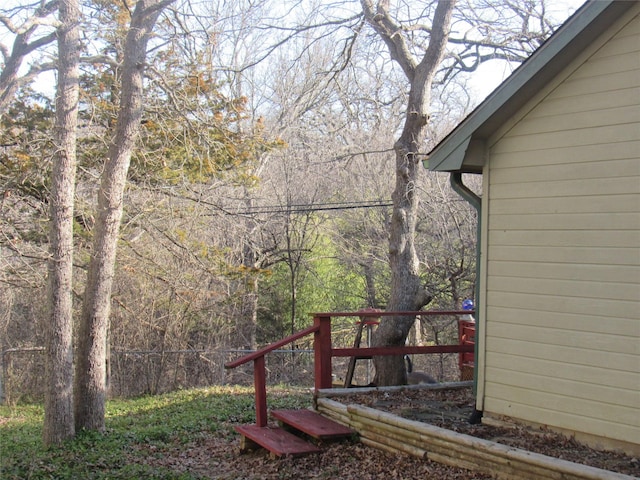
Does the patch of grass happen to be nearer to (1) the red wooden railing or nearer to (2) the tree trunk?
(2) the tree trunk

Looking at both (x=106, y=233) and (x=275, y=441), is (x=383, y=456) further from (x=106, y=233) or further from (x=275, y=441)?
(x=106, y=233)

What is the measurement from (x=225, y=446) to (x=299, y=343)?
13.7 metres

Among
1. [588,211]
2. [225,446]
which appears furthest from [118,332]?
[588,211]

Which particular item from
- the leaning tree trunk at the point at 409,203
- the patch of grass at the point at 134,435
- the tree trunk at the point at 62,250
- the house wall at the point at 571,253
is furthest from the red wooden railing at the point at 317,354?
the tree trunk at the point at 62,250

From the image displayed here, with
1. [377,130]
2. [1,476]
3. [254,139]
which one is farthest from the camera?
[377,130]

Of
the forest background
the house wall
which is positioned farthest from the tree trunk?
the house wall

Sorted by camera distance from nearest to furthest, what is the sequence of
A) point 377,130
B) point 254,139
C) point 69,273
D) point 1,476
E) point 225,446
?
point 1,476 → point 225,446 → point 69,273 → point 254,139 → point 377,130

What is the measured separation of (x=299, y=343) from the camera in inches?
859

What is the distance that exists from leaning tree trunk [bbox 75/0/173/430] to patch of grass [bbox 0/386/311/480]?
583mm

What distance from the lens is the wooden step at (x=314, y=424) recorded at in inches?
267

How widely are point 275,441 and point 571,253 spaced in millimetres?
3701

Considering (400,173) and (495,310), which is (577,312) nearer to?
(495,310)

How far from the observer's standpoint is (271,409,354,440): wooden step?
6.78 metres

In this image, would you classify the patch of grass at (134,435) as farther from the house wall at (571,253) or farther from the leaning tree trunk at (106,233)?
the house wall at (571,253)
